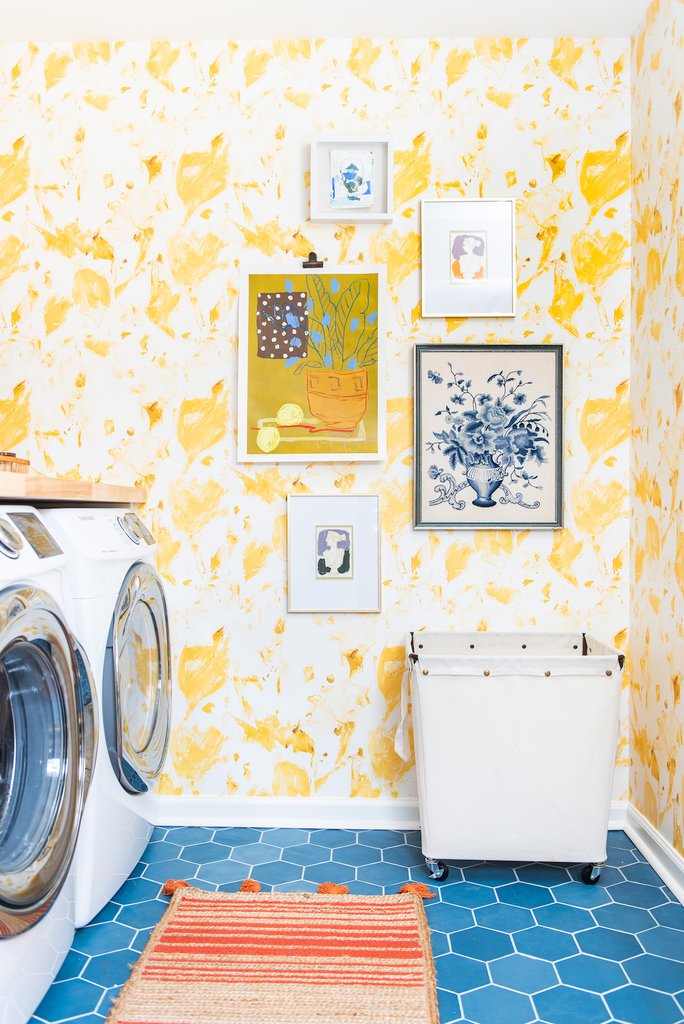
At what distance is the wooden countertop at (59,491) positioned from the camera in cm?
148

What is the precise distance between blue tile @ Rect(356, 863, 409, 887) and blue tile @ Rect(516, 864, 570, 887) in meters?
0.32

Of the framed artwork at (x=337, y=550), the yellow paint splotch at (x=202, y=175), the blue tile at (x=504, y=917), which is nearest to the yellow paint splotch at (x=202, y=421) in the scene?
the framed artwork at (x=337, y=550)

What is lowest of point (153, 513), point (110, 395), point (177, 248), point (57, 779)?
point (57, 779)

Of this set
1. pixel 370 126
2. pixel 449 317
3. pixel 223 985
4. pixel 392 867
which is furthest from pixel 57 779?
pixel 370 126

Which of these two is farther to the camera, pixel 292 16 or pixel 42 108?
pixel 42 108

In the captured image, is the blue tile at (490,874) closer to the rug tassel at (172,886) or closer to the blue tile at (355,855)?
the blue tile at (355,855)

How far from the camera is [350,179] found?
246 centimetres

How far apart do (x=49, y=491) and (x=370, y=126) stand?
1.62 m

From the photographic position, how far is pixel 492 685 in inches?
80.1

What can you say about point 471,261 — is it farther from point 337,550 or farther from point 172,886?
point 172,886

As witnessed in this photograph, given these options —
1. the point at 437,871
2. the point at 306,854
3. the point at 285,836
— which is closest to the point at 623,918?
the point at 437,871

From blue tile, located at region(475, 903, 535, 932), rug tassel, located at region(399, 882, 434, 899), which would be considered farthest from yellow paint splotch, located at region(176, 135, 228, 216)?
blue tile, located at region(475, 903, 535, 932)

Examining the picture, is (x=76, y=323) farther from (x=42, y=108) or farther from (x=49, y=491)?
(x=49, y=491)

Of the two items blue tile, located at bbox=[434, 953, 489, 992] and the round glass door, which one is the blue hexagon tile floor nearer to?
blue tile, located at bbox=[434, 953, 489, 992]
